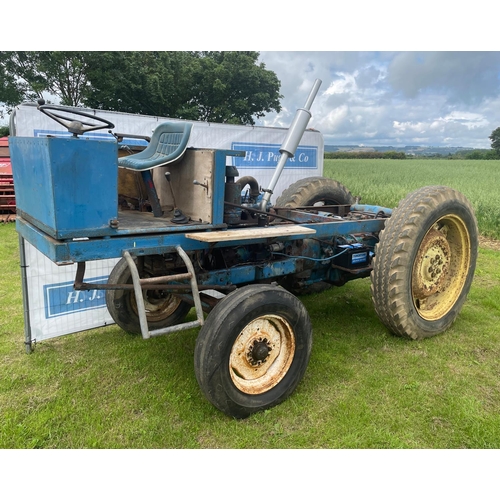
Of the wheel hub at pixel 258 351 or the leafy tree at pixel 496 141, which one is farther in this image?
the leafy tree at pixel 496 141

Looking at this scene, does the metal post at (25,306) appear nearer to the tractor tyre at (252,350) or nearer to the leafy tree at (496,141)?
the tractor tyre at (252,350)

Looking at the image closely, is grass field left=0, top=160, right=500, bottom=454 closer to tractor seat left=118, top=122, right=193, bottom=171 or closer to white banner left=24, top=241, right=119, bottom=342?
white banner left=24, top=241, right=119, bottom=342

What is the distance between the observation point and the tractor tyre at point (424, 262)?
3768 millimetres

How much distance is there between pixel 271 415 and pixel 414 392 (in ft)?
3.86

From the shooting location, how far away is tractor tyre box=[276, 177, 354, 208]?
17.3ft

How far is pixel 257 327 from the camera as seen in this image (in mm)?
3020

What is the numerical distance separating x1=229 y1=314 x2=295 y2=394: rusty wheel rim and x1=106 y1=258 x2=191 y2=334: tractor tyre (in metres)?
1.41

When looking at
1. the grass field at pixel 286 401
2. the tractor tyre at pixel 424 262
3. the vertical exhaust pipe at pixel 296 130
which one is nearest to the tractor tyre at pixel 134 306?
the grass field at pixel 286 401

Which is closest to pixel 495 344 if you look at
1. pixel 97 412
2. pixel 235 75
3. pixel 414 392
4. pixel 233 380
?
pixel 414 392

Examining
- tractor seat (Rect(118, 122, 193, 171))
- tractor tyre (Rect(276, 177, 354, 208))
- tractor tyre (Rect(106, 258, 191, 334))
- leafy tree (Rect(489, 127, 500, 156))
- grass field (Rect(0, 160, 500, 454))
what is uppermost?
leafy tree (Rect(489, 127, 500, 156))

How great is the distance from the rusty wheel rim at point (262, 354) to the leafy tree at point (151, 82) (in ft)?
56.3

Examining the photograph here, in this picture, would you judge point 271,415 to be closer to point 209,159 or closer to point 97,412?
point 97,412

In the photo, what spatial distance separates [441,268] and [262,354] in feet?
7.74

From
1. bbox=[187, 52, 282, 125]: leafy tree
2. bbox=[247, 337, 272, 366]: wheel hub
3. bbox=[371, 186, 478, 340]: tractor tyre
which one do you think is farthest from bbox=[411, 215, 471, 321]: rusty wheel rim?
bbox=[187, 52, 282, 125]: leafy tree
